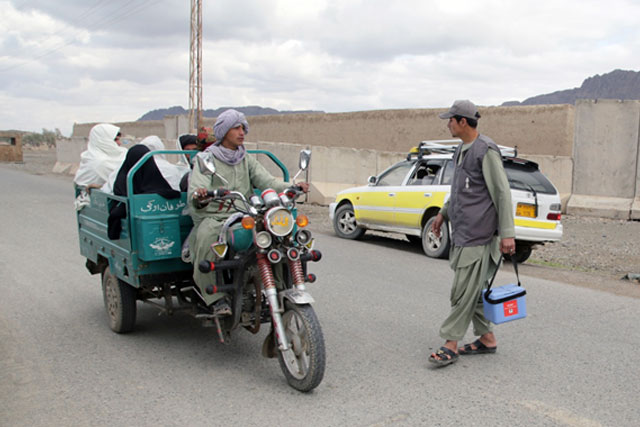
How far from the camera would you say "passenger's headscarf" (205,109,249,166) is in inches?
189

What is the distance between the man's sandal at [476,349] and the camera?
15.9ft

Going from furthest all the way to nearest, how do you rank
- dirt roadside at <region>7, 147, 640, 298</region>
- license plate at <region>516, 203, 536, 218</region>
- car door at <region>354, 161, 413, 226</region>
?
car door at <region>354, 161, 413, 226</region> < license plate at <region>516, 203, 536, 218</region> < dirt roadside at <region>7, 147, 640, 298</region>

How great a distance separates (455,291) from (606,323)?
2076 mm

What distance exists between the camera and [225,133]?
4820mm

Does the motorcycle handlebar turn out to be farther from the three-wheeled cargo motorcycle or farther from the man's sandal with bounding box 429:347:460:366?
the man's sandal with bounding box 429:347:460:366

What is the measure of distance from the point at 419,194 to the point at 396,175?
2.96ft

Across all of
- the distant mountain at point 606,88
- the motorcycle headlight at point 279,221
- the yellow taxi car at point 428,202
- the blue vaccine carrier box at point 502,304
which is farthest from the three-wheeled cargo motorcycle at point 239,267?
the distant mountain at point 606,88

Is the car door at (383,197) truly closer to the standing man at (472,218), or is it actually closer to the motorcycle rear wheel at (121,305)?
the standing man at (472,218)

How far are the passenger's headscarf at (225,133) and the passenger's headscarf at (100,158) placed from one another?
1863mm

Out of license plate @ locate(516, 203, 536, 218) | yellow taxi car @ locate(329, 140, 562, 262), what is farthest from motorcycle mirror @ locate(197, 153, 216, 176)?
license plate @ locate(516, 203, 536, 218)

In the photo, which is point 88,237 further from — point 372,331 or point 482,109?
point 482,109

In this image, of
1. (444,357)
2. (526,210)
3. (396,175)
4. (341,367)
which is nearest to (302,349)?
(341,367)

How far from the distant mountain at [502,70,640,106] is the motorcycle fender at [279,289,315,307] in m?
69.6

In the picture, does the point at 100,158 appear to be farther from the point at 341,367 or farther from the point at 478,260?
the point at 478,260
